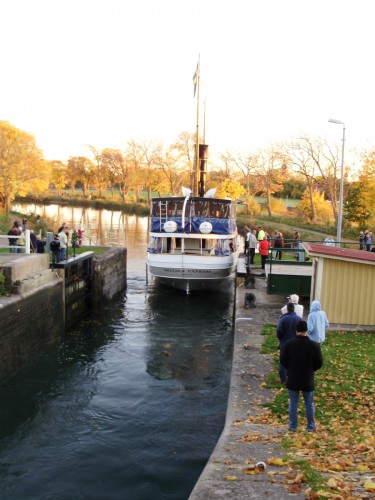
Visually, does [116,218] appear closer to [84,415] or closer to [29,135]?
[29,135]

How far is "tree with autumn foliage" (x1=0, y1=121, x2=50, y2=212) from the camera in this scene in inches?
1984

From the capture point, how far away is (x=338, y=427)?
25.9 feet

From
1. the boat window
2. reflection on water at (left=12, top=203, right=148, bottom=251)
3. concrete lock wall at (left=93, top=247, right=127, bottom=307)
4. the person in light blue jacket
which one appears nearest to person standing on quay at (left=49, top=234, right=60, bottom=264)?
concrete lock wall at (left=93, top=247, right=127, bottom=307)

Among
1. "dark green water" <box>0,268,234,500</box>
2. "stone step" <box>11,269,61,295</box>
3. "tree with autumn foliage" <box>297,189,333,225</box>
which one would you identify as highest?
"tree with autumn foliage" <box>297,189,333,225</box>

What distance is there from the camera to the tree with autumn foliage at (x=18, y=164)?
5041 cm

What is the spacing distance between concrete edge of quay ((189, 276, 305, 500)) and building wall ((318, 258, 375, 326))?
233 centimetres

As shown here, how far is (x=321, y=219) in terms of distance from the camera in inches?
2144

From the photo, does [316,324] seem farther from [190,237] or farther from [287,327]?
[190,237]

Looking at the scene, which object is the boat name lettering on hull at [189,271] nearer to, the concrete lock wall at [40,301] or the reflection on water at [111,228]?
the concrete lock wall at [40,301]

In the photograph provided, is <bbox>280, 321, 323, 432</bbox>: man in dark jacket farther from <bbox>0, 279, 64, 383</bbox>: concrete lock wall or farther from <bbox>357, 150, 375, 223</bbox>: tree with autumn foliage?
<bbox>357, 150, 375, 223</bbox>: tree with autumn foliage

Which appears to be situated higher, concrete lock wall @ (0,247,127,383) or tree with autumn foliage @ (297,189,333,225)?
tree with autumn foliage @ (297,189,333,225)

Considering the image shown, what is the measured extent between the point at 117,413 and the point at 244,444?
471 cm

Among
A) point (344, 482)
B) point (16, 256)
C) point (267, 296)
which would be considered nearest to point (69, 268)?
point (16, 256)

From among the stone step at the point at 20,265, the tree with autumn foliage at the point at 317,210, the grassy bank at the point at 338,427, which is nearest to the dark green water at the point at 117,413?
the grassy bank at the point at 338,427
